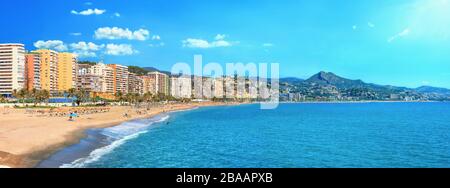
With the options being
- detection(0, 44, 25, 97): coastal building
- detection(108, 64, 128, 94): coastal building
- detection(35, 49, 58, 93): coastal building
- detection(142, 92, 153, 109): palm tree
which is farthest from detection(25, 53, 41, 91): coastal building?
detection(108, 64, 128, 94): coastal building

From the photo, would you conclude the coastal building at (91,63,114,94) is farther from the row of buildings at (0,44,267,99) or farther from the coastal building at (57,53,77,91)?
the coastal building at (57,53,77,91)

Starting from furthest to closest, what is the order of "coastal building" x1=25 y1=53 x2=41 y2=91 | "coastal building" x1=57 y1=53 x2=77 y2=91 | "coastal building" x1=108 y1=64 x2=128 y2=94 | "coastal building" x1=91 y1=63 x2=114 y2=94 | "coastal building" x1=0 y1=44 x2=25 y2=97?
"coastal building" x1=108 y1=64 x2=128 y2=94
"coastal building" x1=91 y1=63 x2=114 y2=94
"coastal building" x1=57 y1=53 x2=77 y2=91
"coastal building" x1=25 y1=53 x2=41 y2=91
"coastal building" x1=0 y1=44 x2=25 y2=97

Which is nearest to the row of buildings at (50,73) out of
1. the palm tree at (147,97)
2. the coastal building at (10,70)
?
the coastal building at (10,70)

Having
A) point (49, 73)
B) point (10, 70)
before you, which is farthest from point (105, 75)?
point (10, 70)

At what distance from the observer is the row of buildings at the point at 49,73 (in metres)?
141

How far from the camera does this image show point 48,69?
502 feet

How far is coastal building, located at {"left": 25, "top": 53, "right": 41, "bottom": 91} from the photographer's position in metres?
146

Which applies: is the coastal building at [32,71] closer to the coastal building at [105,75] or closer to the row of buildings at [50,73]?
the row of buildings at [50,73]

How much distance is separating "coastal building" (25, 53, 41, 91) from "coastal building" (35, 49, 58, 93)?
276 centimetres

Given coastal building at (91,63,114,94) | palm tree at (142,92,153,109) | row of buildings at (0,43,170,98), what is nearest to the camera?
Result: row of buildings at (0,43,170,98)
